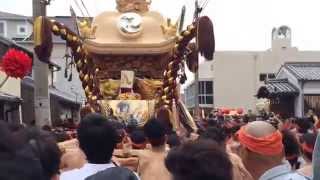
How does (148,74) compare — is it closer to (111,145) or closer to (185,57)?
(185,57)

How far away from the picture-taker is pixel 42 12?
48.6 ft

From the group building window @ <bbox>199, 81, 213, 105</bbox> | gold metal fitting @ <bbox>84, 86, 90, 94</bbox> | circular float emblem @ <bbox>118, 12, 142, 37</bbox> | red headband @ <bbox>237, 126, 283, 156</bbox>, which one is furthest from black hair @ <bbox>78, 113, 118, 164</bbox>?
building window @ <bbox>199, 81, 213, 105</bbox>

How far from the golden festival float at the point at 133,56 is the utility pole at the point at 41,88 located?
0.26 m

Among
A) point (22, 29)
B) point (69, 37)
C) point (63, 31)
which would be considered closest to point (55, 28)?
point (63, 31)

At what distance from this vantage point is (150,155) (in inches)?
262

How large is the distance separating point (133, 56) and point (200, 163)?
13.7m

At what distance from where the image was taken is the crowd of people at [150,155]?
2758 millimetres

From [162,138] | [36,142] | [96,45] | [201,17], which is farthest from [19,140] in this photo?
[96,45]

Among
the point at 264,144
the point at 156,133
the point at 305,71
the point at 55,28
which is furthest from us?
the point at 305,71

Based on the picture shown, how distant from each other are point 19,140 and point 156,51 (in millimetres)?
13549

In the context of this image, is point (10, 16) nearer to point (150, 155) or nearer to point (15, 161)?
point (150, 155)

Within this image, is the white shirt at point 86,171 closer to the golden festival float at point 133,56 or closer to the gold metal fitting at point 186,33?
the golden festival float at point 133,56

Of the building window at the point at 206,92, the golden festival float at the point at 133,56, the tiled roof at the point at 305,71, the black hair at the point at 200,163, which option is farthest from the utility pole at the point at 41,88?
the building window at the point at 206,92

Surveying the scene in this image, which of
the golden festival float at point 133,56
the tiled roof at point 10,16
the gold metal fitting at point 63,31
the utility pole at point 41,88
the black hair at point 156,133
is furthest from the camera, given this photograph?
the tiled roof at point 10,16
